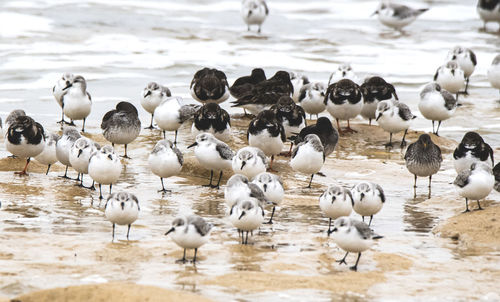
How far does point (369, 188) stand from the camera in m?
9.78

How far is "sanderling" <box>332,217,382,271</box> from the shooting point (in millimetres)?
8234

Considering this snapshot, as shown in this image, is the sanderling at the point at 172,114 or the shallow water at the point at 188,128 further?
the sanderling at the point at 172,114

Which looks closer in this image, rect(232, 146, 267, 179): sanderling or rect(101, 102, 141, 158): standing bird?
rect(232, 146, 267, 179): sanderling

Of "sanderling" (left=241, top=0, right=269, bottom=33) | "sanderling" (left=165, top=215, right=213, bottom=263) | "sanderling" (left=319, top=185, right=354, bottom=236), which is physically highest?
"sanderling" (left=241, top=0, right=269, bottom=33)

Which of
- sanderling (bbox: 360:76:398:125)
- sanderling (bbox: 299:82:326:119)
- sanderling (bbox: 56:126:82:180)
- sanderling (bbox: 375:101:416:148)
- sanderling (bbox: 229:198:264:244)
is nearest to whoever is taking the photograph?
sanderling (bbox: 229:198:264:244)

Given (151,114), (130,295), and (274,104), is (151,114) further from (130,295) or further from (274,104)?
(130,295)

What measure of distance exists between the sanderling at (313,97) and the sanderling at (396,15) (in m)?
12.1

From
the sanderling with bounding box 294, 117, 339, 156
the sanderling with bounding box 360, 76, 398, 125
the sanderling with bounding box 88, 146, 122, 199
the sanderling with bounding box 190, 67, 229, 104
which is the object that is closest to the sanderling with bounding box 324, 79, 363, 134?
the sanderling with bounding box 360, 76, 398, 125

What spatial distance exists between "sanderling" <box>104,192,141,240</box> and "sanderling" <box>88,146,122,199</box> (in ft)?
5.23

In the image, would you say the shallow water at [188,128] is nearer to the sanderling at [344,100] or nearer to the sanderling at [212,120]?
the sanderling at [344,100]

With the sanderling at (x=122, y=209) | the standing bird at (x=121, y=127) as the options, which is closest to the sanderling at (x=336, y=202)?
the sanderling at (x=122, y=209)

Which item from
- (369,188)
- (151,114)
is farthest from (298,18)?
(369,188)

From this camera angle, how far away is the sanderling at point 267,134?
12789 mm

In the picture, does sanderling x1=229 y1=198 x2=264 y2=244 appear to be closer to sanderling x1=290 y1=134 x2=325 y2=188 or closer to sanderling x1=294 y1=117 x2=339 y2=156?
sanderling x1=290 y1=134 x2=325 y2=188
